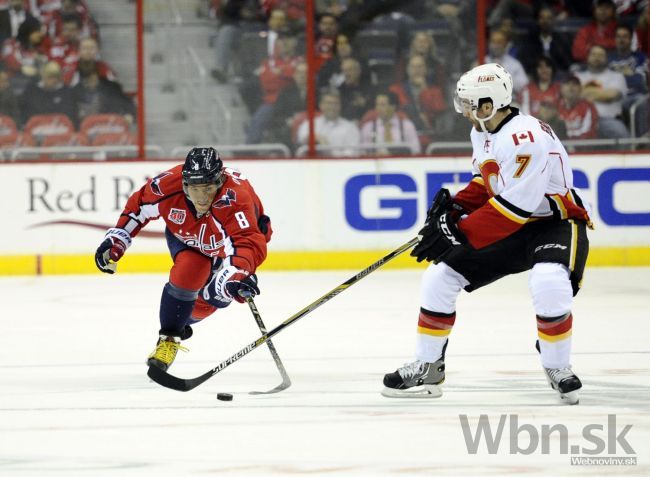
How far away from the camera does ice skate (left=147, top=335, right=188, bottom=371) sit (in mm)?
4859

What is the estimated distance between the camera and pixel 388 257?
15.7 feet

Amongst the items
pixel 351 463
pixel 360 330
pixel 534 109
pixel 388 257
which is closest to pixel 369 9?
pixel 534 109

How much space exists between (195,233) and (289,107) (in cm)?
446

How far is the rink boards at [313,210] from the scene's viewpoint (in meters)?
9.04

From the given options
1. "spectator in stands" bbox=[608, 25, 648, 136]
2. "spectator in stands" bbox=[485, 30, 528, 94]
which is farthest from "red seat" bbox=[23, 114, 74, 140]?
"spectator in stands" bbox=[608, 25, 648, 136]

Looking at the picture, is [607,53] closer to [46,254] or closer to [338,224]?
→ [338,224]

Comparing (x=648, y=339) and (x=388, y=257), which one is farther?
(x=648, y=339)

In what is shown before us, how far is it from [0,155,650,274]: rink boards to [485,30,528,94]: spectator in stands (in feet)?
2.36

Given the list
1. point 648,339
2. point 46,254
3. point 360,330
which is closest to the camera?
point 648,339

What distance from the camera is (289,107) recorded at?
9.34 m

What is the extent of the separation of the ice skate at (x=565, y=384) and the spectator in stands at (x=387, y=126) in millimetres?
5033

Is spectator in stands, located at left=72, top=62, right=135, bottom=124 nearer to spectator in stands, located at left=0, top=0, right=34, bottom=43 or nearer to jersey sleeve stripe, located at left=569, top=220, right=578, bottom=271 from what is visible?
spectator in stands, located at left=0, top=0, right=34, bottom=43

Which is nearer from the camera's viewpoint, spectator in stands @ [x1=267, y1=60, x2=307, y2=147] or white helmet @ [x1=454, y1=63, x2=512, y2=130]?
white helmet @ [x1=454, y1=63, x2=512, y2=130]

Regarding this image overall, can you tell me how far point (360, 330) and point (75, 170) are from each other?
3.45 metres
